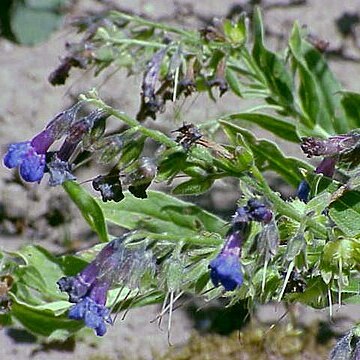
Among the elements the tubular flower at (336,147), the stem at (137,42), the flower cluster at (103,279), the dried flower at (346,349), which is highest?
the tubular flower at (336,147)

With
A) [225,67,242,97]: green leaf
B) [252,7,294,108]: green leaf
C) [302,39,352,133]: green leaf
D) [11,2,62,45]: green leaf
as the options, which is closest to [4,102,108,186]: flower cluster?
[225,67,242,97]: green leaf

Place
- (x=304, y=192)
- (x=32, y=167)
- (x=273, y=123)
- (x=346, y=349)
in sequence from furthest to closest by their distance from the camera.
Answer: (x=273, y=123) → (x=304, y=192) → (x=32, y=167) → (x=346, y=349)

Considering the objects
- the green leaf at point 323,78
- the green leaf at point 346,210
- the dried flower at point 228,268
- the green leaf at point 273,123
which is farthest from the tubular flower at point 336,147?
the green leaf at point 323,78

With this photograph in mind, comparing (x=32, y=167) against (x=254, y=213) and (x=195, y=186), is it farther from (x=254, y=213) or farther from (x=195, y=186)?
(x=254, y=213)

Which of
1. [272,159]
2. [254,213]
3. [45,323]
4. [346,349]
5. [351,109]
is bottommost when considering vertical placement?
[45,323]

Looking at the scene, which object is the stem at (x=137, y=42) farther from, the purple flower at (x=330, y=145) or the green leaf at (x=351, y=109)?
the purple flower at (x=330, y=145)

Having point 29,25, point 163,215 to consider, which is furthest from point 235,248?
point 29,25

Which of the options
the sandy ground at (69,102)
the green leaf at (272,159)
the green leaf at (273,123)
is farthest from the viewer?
the sandy ground at (69,102)
